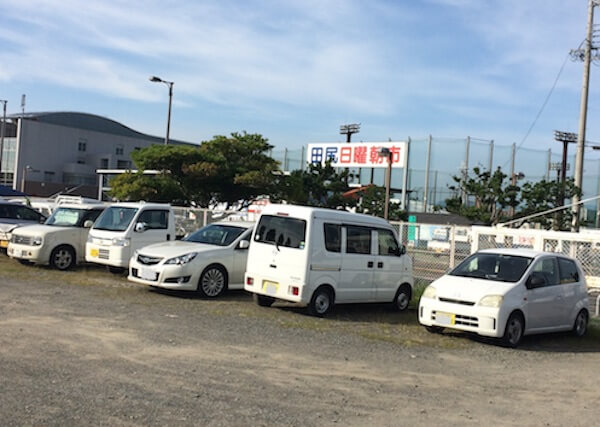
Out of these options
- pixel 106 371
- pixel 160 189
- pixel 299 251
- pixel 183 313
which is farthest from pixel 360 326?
pixel 160 189

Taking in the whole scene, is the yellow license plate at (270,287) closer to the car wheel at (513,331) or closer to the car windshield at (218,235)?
the car windshield at (218,235)

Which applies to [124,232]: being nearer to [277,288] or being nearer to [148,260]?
[148,260]

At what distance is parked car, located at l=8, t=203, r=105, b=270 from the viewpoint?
54.2 ft

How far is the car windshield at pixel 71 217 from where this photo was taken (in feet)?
57.1

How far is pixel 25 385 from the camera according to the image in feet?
20.5

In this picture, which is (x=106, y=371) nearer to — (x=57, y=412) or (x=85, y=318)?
(x=57, y=412)

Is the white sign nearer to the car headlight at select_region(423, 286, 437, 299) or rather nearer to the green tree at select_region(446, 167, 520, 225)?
the green tree at select_region(446, 167, 520, 225)

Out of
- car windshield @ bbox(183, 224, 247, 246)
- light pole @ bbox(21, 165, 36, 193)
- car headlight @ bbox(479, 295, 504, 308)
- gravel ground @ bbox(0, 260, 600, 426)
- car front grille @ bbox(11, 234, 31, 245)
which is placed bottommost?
gravel ground @ bbox(0, 260, 600, 426)

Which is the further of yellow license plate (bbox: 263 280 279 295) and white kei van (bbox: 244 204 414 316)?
yellow license plate (bbox: 263 280 279 295)

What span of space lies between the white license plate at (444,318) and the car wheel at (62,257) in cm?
1004

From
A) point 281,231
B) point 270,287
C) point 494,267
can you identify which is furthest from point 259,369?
point 494,267

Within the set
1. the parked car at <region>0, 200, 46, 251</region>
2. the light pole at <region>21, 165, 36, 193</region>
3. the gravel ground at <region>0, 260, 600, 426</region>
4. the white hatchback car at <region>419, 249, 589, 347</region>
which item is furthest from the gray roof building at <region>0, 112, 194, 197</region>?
the white hatchback car at <region>419, 249, 589, 347</region>

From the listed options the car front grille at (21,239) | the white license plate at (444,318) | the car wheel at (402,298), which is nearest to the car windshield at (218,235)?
the car wheel at (402,298)

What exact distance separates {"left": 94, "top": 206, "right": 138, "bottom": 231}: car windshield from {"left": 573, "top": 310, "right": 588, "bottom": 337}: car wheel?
996cm
